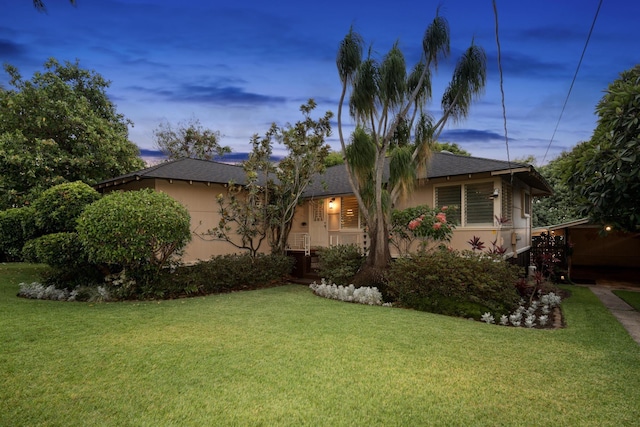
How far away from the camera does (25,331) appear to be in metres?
5.43

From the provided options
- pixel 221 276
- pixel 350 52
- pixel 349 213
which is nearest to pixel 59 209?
pixel 221 276

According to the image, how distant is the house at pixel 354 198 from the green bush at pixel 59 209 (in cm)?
230

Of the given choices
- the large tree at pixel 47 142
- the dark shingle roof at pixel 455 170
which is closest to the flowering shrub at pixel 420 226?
the dark shingle roof at pixel 455 170

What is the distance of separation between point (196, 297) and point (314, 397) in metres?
6.35

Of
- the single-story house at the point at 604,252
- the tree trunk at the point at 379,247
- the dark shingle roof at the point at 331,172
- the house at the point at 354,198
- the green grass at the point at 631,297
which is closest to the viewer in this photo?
the green grass at the point at 631,297

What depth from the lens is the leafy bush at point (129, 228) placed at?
7684 millimetres

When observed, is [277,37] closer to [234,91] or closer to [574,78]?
[234,91]

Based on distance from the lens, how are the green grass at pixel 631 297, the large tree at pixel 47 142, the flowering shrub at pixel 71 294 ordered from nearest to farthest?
the flowering shrub at pixel 71 294, the green grass at pixel 631 297, the large tree at pixel 47 142

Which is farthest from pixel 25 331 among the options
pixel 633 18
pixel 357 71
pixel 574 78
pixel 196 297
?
pixel 633 18

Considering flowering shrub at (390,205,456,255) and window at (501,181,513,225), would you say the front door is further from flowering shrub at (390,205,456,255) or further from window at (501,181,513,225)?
window at (501,181,513,225)

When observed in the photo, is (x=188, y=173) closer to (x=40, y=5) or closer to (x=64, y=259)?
(x=64, y=259)

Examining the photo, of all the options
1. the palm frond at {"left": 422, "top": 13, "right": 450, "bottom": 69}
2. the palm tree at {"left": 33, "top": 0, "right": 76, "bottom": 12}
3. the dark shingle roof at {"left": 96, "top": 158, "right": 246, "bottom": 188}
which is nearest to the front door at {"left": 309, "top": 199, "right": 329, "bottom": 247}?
the dark shingle roof at {"left": 96, "top": 158, "right": 246, "bottom": 188}

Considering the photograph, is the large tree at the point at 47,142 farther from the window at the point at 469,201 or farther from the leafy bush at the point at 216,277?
the window at the point at 469,201

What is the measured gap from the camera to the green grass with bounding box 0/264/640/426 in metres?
3.18
